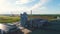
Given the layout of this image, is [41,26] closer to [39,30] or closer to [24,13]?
[39,30]

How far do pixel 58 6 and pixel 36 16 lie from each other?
0.48m

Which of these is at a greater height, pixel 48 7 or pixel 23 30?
pixel 48 7

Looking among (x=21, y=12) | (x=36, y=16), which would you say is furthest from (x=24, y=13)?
(x=36, y=16)

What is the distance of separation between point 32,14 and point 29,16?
72 millimetres

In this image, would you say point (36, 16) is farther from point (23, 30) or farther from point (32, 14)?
point (23, 30)

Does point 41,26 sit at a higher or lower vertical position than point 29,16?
lower

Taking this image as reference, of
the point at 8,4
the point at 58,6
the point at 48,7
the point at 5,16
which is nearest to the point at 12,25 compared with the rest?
the point at 5,16

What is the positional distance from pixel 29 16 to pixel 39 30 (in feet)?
1.13

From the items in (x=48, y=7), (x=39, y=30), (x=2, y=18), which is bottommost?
(x=39, y=30)

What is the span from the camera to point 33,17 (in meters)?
3.03

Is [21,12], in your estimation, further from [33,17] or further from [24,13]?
[33,17]

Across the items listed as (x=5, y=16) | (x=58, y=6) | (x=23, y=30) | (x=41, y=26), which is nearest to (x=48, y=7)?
(x=58, y=6)

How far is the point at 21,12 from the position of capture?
2.98 m

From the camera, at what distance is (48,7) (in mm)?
3012
